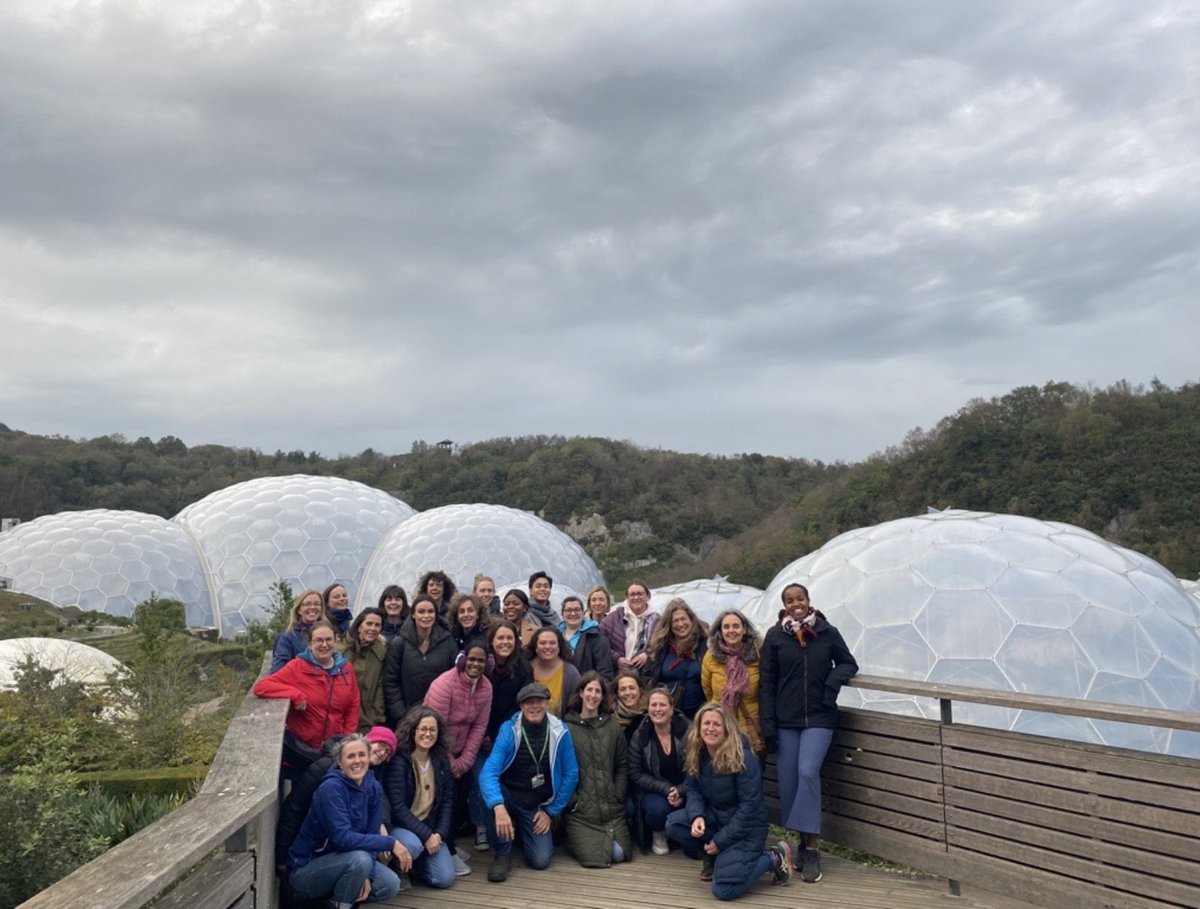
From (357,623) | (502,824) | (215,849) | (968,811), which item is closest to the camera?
(215,849)

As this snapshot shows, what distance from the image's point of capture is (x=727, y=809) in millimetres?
5203

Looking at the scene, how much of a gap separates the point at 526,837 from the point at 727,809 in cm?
123

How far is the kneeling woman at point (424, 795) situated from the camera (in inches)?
200

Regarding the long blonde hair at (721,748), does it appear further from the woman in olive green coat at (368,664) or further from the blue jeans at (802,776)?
the woman in olive green coat at (368,664)

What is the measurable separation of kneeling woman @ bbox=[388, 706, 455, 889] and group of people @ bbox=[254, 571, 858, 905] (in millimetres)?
11

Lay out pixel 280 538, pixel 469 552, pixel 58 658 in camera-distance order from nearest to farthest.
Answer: pixel 58 658
pixel 469 552
pixel 280 538

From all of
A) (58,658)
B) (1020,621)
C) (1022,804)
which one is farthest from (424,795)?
(58,658)

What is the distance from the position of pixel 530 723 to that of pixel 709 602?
14688mm

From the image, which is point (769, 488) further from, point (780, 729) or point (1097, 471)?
point (780, 729)

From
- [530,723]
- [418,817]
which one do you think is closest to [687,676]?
[530,723]

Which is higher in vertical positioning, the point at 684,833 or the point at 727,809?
the point at 727,809

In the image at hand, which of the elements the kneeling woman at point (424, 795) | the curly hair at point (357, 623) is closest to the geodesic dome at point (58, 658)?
the curly hair at point (357, 623)

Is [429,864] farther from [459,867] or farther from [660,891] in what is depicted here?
[660,891]

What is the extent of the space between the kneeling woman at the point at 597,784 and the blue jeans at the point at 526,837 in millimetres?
184
